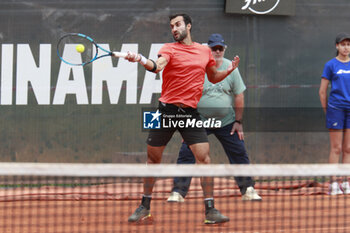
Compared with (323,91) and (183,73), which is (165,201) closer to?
(183,73)

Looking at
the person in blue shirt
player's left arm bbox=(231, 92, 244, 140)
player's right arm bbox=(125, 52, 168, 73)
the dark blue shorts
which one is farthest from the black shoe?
the person in blue shirt

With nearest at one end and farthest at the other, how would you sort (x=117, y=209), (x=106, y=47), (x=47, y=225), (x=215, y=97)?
(x=47, y=225) < (x=117, y=209) < (x=215, y=97) < (x=106, y=47)

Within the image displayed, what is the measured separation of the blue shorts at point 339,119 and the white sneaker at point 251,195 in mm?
1038

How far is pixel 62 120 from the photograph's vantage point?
21.5 feet

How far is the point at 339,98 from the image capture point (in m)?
6.03

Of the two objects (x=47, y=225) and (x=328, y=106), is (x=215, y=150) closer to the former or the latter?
(x=328, y=106)

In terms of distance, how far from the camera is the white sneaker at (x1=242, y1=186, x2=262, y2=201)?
559 centimetres

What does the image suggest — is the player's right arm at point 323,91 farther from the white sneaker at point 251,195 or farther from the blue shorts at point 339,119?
the white sneaker at point 251,195

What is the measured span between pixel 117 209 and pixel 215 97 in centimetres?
135

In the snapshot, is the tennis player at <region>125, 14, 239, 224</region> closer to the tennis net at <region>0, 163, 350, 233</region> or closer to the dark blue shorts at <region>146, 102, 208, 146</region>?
the dark blue shorts at <region>146, 102, 208, 146</region>

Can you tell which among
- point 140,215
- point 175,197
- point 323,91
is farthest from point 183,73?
point 323,91

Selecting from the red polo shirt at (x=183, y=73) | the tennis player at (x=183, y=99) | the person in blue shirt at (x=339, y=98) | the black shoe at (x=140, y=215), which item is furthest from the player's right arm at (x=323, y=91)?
the black shoe at (x=140, y=215)

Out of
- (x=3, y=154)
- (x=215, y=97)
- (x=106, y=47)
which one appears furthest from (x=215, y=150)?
(x=3, y=154)

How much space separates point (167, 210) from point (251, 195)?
796 mm
